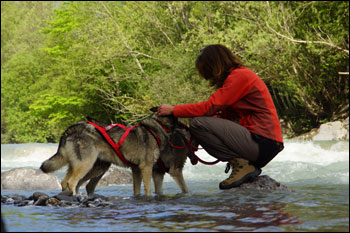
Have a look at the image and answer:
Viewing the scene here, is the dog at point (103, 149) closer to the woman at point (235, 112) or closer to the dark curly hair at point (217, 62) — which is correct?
the woman at point (235, 112)

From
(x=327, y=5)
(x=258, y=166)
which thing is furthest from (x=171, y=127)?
(x=327, y=5)

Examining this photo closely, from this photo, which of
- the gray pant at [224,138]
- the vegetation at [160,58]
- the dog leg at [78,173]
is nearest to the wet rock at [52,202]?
the dog leg at [78,173]

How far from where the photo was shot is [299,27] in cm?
2494

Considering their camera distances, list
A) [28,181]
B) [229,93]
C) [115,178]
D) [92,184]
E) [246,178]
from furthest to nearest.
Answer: [115,178] → [28,181] → [92,184] → [246,178] → [229,93]

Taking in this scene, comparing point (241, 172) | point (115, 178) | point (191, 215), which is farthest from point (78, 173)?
point (115, 178)

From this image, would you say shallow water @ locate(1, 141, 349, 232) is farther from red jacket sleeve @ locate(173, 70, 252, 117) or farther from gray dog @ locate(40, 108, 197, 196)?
red jacket sleeve @ locate(173, 70, 252, 117)

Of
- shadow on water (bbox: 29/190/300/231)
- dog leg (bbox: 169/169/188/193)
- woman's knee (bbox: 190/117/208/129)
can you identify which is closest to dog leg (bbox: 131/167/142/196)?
dog leg (bbox: 169/169/188/193)

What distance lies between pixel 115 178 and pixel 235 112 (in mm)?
3951

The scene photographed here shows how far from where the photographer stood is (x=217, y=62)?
546cm

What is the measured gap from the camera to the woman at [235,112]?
17.6ft

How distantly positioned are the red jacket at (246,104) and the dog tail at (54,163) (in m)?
1.63

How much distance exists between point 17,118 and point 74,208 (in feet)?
132

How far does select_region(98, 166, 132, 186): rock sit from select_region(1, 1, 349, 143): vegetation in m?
14.4

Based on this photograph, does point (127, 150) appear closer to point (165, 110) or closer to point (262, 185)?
point (165, 110)
